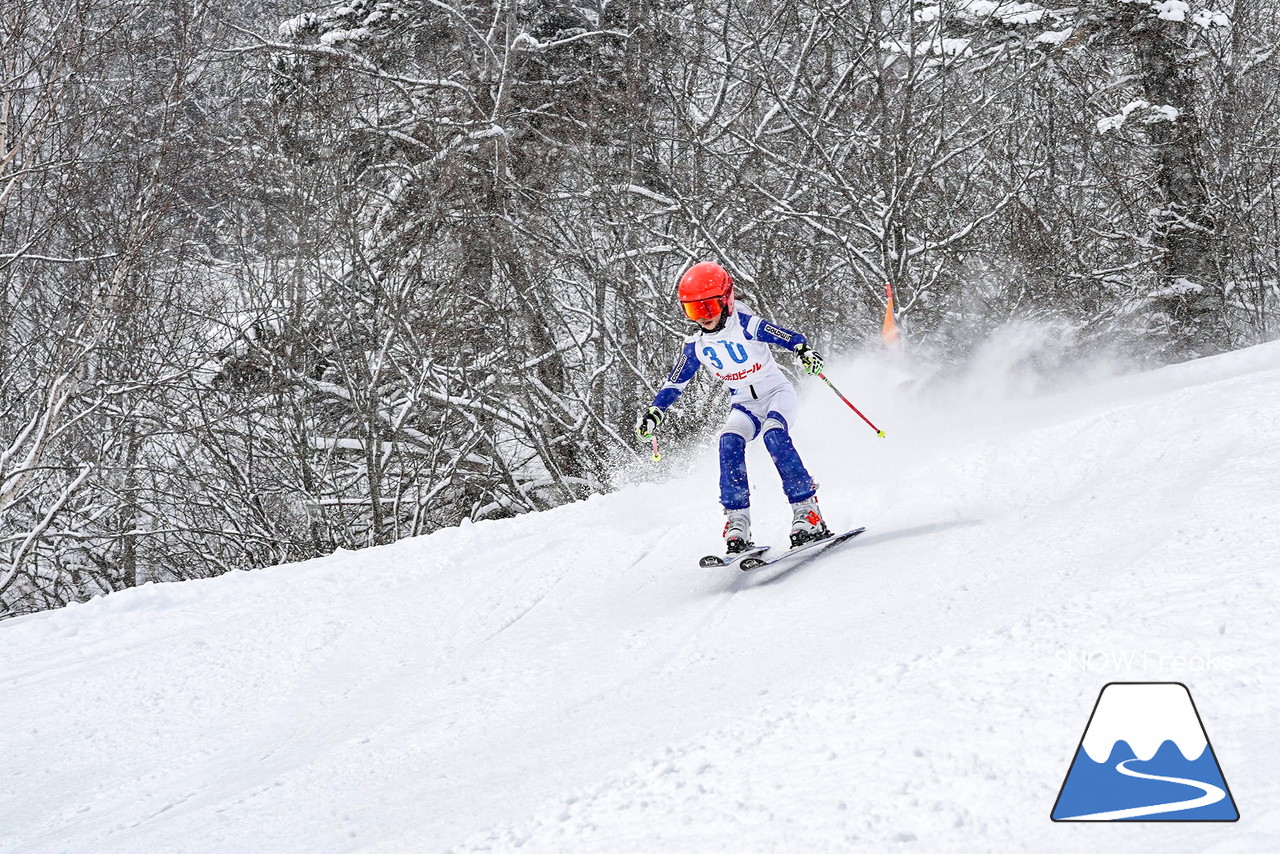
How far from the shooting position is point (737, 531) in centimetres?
625

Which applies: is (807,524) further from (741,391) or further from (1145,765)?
(1145,765)

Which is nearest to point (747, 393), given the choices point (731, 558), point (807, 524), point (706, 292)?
point (706, 292)

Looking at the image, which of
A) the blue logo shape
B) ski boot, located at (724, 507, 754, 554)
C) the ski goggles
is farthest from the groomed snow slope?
the ski goggles

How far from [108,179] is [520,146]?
7.51m

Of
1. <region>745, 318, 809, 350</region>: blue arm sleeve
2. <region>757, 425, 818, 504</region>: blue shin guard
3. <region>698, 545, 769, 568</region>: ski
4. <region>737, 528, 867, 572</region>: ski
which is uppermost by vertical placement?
<region>745, 318, 809, 350</region>: blue arm sleeve

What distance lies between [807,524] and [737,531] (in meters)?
0.44

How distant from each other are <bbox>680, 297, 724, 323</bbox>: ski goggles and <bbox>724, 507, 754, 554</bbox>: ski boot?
125cm

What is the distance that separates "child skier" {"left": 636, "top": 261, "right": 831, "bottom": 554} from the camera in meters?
6.36

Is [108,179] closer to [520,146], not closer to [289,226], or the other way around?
[289,226]

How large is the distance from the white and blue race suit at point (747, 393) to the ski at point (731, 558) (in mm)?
309

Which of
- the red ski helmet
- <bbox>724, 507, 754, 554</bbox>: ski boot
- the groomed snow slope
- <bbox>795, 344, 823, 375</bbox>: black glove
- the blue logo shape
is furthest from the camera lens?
the red ski helmet

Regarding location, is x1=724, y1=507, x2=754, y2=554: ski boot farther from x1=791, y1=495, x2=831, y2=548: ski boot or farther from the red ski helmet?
the red ski helmet

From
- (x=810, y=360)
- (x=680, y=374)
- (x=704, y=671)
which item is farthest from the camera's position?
(x=680, y=374)

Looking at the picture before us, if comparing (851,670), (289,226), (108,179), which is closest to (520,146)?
(289,226)
